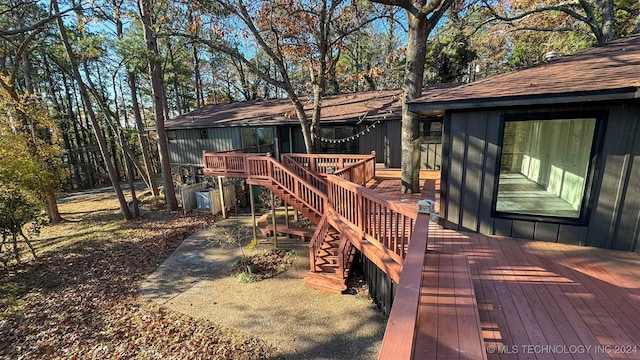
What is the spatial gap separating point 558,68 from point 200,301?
852cm

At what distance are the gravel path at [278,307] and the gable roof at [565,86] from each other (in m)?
4.15

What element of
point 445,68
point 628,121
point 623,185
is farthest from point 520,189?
point 445,68

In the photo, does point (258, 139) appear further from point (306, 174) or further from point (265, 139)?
point (306, 174)

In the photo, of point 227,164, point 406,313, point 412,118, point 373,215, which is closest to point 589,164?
point 373,215

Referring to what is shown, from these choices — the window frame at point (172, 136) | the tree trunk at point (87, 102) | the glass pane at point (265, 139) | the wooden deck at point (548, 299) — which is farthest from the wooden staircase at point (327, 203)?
the window frame at point (172, 136)

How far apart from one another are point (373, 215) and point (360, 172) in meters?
4.00

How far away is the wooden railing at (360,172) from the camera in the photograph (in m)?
6.27

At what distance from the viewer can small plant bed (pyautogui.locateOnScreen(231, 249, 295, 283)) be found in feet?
23.1

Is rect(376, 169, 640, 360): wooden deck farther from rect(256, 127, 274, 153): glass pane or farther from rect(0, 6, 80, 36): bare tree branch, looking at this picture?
rect(0, 6, 80, 36): bare tree branch

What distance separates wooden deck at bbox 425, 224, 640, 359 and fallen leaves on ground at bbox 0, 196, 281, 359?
11.9 feet

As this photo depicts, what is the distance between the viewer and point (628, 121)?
132 inches

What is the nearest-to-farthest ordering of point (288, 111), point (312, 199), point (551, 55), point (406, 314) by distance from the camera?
point (406, 314)
point (551, 55)
point (312, 199)
point (288, 111)

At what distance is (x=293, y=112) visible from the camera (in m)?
11.5

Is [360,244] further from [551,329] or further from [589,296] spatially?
[589,296]
